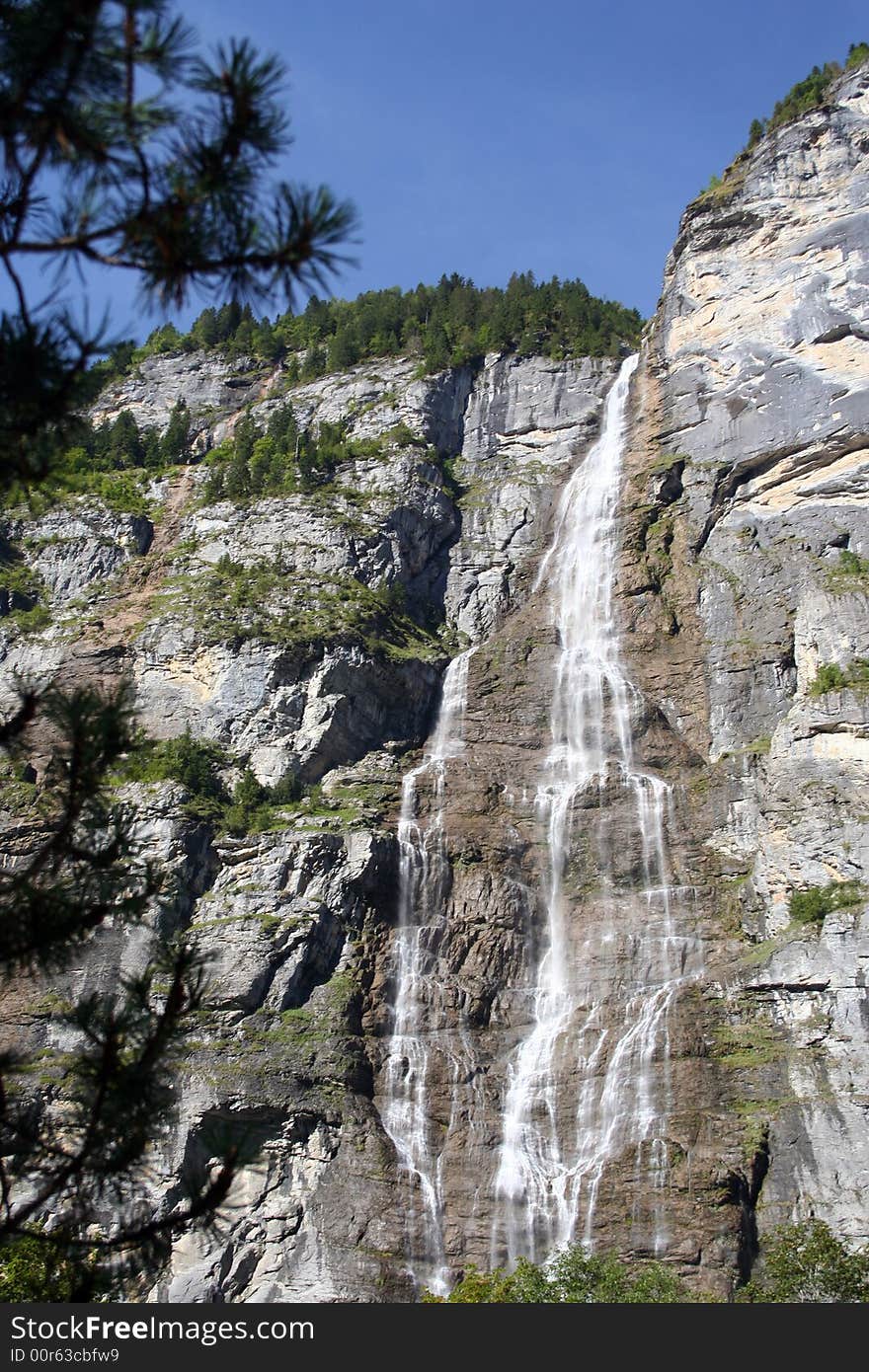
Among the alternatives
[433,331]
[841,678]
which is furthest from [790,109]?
[841,678]

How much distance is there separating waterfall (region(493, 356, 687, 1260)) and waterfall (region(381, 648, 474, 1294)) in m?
2.28

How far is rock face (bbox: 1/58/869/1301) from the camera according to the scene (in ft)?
134

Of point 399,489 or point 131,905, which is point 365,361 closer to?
point 399,489

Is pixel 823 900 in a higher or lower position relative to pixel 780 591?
lower

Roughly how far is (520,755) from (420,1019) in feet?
48.8

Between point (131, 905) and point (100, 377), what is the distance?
4.53m

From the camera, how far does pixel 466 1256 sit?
40469mm

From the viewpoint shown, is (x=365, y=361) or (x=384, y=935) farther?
(x=365, y=361)

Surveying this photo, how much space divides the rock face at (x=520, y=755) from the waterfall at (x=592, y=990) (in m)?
0.23

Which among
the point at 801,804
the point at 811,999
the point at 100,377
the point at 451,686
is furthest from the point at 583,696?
the point at 100,377

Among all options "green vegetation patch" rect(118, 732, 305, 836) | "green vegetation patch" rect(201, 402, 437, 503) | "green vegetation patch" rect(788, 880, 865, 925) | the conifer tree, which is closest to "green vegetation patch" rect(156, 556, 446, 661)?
"green vegetation patch" rect(118, 732, 305, 836)

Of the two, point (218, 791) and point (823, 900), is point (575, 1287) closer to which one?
point (823, 900)

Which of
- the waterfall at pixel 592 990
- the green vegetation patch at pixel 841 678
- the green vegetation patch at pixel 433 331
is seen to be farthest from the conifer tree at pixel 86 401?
the green vegetation patch at pixel 433 331

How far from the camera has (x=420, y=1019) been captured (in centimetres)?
4775
